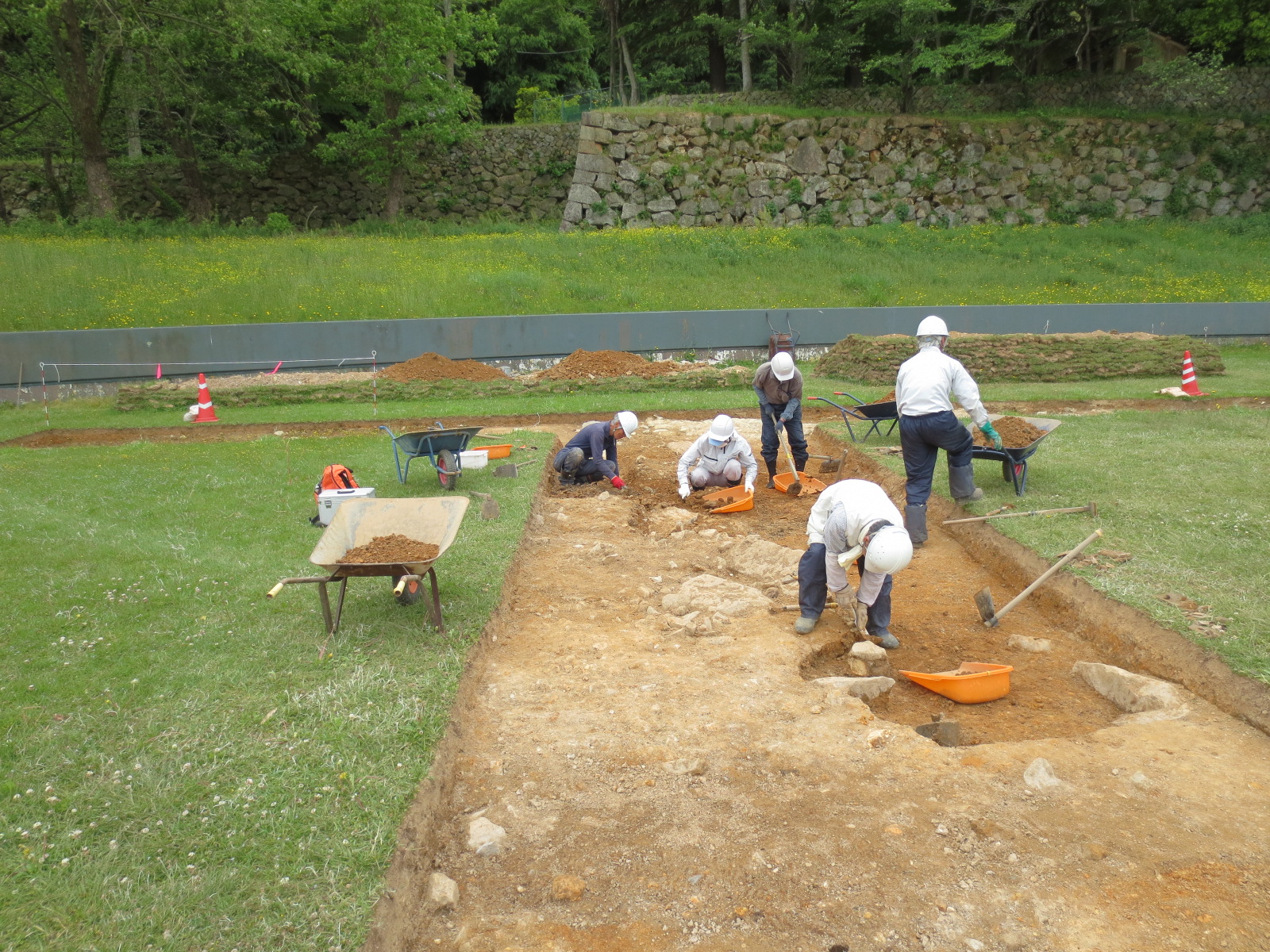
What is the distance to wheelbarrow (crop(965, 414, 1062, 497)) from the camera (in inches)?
320

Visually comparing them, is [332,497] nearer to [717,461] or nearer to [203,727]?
[203,727]

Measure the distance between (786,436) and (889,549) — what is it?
575 cm

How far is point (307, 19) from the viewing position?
86.6ft

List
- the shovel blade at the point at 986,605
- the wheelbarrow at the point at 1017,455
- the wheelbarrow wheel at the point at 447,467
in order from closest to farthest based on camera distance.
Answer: the shovel blade at the point at 986,605 → the wheelbarrow at the point at 1017,455 → the wheelbarrow wheel at the point at 447,467

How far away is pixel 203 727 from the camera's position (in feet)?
13.9

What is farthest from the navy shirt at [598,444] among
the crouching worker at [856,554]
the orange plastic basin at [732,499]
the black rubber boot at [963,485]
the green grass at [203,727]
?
the crouching worker at [856,554]

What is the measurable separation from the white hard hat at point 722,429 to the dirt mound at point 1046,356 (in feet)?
28.6

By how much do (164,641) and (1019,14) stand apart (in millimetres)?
34170

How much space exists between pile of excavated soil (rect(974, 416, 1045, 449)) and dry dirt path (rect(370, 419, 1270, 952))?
2.57 meters

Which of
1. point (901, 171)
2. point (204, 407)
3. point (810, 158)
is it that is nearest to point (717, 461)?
point (204, 407)

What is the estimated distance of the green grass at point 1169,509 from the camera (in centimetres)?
559

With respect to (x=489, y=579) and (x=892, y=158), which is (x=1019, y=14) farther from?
(x=489, y=579)

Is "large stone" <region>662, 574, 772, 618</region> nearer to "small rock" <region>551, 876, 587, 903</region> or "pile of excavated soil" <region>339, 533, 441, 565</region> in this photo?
"pile of excavated soil" <region>339, 533, 441, 565</region>

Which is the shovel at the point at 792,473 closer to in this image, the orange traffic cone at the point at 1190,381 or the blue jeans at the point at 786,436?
the blue jeans at the point at 786,436
